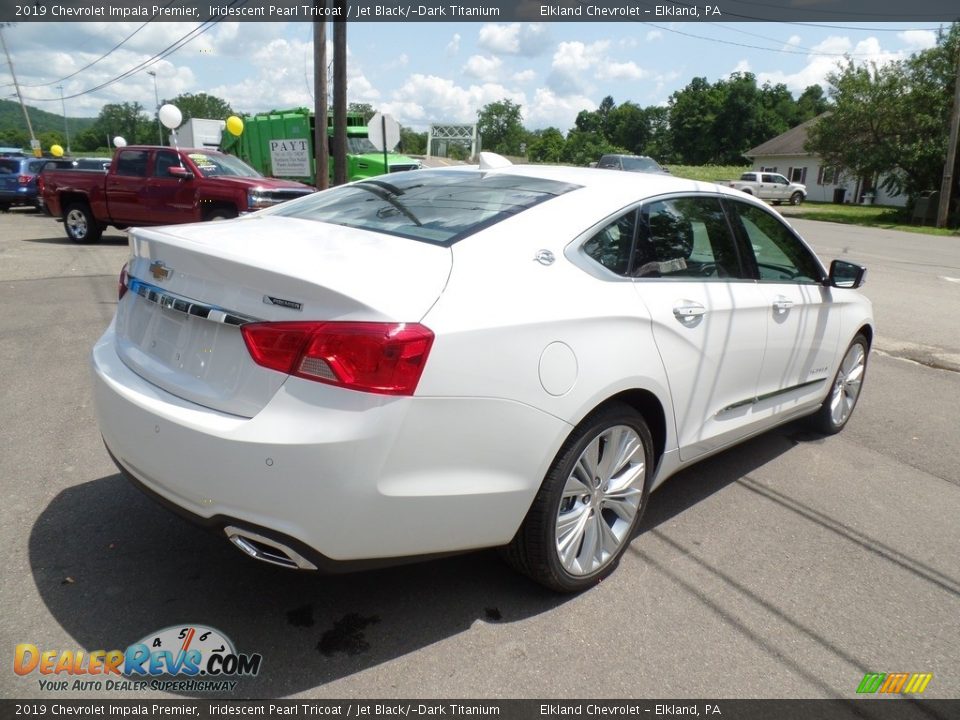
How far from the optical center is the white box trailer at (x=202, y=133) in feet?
116

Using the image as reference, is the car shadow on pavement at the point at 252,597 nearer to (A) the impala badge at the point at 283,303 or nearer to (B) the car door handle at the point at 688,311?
(A) the impala badge at the point at 283,303

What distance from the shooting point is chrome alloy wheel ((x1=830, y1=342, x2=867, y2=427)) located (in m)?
5.25

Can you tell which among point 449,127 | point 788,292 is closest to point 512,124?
point 449,127

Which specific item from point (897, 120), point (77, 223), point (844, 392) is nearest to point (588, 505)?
point (844, 392)

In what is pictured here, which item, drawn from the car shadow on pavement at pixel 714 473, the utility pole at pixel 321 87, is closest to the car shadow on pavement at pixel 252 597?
the car shadow on pavement at pixel 714 473

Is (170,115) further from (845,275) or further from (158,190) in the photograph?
(845,275)

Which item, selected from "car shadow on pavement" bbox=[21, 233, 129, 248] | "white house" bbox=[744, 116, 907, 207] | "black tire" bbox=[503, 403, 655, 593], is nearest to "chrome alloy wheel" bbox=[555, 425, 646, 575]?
"black tire" bbox=[503, 403, 655, 593]

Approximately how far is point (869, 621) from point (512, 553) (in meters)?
1.51

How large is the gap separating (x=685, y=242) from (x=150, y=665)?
2.93 m

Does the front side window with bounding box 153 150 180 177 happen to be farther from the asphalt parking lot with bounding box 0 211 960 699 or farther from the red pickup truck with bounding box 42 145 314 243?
the asphalt parking lot with bounding box 0 211 960 699

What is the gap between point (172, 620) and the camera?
285 centimetres

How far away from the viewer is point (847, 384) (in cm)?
541

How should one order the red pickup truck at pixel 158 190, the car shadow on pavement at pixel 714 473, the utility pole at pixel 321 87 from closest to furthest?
the car shadow on pavement at pixel 714 473, the red pickup truck at pixel 158 190, the utility pole at pixel 321 87

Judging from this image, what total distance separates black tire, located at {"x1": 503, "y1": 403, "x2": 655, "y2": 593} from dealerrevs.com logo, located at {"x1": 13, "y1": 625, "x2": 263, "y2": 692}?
1085 millimetres
